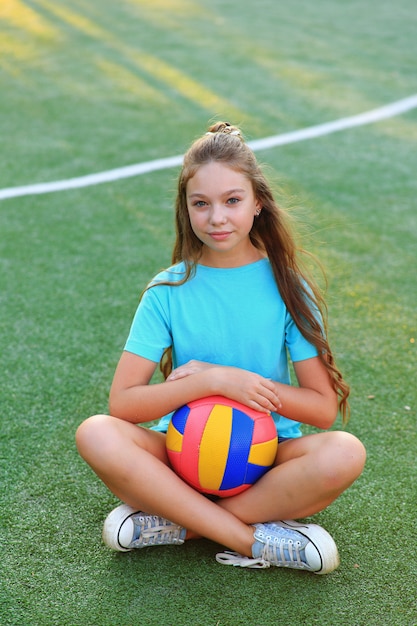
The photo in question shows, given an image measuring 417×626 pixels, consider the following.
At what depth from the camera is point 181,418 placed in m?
2.37

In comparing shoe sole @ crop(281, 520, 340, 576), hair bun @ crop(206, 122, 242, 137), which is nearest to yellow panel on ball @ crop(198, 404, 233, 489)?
shoe sole @ crop(281, 520, 340, 576)

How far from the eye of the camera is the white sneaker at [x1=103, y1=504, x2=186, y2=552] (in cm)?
236

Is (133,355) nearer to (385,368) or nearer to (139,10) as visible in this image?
(385,368)

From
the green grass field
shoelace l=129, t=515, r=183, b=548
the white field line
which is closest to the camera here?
the green grass field

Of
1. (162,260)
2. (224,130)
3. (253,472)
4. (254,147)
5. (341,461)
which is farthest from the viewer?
(254,147)

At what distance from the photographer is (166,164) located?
578 centimetres

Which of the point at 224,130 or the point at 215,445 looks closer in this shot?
the point at 215,445

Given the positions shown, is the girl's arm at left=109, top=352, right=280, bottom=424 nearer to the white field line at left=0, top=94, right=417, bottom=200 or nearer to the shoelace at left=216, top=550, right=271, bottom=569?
the shoelace at left=216, top=550, right=271, bottom=569

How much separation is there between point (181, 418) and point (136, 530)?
0.35 meters

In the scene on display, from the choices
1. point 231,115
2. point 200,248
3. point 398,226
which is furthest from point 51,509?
point 231,115

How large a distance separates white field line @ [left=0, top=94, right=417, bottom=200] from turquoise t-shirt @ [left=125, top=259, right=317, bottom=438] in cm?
299

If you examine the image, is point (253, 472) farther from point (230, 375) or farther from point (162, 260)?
point (162, 260)

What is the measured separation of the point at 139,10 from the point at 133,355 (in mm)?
9328

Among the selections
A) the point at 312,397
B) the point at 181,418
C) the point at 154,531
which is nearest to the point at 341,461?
the point at 312,397
